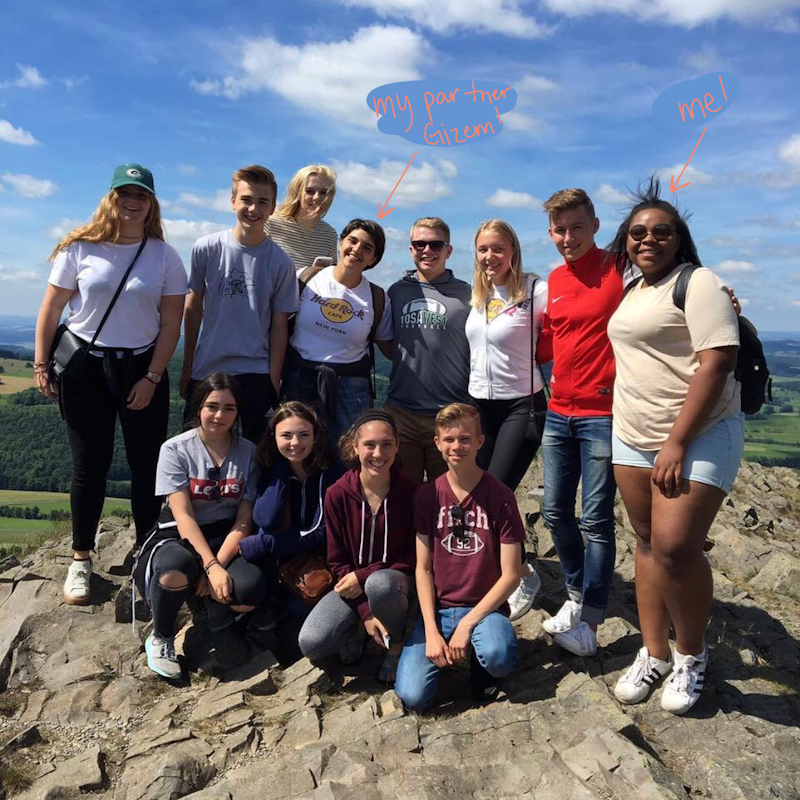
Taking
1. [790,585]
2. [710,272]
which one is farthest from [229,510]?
[790,585]

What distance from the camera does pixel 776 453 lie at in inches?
2753

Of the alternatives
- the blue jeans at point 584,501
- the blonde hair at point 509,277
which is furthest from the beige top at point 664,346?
the blonde hair at point 509,277

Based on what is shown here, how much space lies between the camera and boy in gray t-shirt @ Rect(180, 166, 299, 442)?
21.1ft

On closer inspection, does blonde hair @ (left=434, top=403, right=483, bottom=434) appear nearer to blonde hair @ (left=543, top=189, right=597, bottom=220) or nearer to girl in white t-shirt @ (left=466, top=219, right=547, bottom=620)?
girl in white t-shirt @ (left=466, top=219, right=547, bottom=620)

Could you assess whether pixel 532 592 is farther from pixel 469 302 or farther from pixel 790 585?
pixel 790 585

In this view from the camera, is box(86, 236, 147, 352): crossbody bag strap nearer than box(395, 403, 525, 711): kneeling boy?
No

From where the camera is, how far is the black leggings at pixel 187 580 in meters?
5.83

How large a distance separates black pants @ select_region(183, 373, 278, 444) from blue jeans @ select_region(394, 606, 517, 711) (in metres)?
2.69

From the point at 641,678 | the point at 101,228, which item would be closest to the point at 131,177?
the point at 101,228

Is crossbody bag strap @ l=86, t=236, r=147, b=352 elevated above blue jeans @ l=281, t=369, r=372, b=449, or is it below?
above

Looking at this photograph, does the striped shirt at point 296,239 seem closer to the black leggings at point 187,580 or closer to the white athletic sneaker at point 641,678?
the black leggings at point 187,580

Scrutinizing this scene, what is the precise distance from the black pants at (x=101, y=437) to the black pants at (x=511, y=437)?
3419 mm

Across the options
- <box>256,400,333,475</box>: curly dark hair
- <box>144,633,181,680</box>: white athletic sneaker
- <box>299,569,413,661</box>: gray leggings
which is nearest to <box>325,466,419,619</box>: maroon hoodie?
<box>299,569,413,661</box>: gray leggings

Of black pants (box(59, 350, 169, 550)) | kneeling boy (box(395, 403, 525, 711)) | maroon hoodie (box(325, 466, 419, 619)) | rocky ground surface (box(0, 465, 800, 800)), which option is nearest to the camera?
rocky ground surface (box(0, 465, 800, 800))
